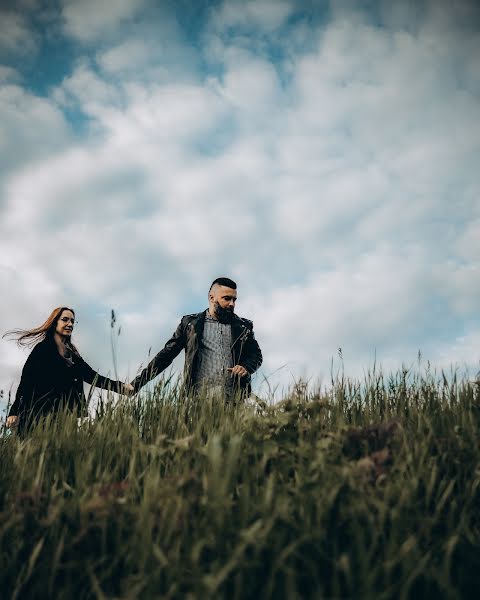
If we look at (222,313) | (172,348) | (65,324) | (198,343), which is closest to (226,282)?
(222,313)

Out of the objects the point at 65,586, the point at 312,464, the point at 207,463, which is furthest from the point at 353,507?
the point at 65,586

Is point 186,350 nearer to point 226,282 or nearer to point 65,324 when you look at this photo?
point 226,282

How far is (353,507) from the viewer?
202 centimetres

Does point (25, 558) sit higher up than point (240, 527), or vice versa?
point (240, 527)

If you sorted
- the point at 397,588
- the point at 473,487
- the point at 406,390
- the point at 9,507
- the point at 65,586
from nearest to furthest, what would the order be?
the point at 397,588 < the point at 65,586 < the point at 473,487 < the point at 9,507 < the point at 406,390

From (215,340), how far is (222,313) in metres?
0.39

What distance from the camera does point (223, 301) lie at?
250 inches

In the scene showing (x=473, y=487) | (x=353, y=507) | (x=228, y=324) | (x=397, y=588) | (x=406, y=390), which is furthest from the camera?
(x=228, y=324)

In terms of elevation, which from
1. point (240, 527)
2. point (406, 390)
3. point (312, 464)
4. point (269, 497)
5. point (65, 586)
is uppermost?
point (406, 390)

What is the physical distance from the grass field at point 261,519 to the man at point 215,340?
10.4ft

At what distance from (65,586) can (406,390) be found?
2.89 metres

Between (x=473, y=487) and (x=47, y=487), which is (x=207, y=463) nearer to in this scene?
(x=47, y=487)

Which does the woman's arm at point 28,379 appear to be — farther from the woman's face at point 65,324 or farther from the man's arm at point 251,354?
the man's arm at point 251,354

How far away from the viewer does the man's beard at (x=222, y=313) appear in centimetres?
641
